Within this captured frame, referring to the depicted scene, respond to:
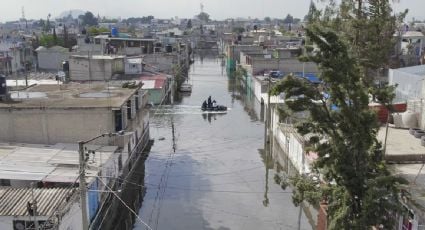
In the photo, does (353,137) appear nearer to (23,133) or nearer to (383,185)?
(383,185)

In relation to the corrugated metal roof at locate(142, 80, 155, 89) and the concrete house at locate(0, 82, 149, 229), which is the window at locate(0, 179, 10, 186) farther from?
the corrugated metal roof at locate(142, 80, 155, 89)

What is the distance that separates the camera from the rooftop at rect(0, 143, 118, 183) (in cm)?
1470

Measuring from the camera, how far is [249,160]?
83.4 feet

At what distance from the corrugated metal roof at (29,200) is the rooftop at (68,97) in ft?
22.4

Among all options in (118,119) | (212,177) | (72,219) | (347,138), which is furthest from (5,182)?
(347,138)

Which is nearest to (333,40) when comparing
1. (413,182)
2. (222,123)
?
(413,182)

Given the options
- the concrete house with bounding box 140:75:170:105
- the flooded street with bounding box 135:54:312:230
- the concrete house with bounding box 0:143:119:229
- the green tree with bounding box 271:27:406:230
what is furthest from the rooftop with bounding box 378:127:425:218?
the concrete house with bounding box 140:75:170:105

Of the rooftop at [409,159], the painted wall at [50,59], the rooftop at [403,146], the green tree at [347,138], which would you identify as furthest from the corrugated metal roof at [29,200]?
the painted wall at [50,59]

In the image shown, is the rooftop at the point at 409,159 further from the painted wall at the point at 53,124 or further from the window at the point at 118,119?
the painted wall at the point at 53,124

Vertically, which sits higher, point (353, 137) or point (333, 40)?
point (333, 40)

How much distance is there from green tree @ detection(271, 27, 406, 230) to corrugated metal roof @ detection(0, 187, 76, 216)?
7.15m

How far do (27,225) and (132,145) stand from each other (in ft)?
38.4

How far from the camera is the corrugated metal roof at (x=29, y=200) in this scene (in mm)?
12336

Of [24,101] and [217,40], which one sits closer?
[24,101]
